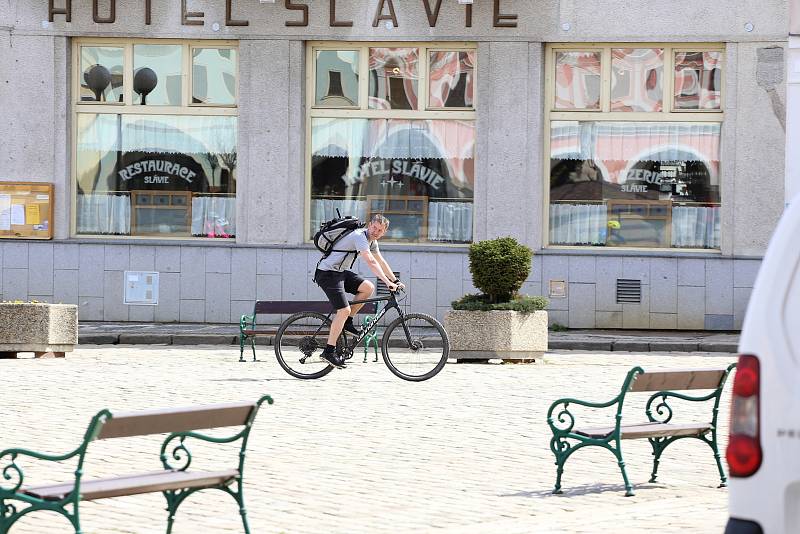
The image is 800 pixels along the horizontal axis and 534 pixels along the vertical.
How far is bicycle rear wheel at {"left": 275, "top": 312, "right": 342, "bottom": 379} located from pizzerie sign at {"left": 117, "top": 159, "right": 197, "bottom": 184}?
787 centimetres

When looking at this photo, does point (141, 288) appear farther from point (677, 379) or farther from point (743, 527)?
point (743, 527)

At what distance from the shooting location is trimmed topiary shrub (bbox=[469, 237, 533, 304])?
17234 millimetres

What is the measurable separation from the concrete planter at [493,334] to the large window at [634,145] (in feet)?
17.7

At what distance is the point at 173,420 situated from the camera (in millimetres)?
6086

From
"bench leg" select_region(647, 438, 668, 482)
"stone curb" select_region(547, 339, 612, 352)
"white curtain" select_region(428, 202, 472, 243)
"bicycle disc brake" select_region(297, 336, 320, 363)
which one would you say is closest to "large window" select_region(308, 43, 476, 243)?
"white curtain" select_region(428, 202, 472, 243)

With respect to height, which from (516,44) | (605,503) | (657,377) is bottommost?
(605,503)

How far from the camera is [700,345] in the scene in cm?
1950

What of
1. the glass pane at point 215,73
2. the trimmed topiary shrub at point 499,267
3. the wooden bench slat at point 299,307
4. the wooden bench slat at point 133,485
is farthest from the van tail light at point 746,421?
the glass pane at point 215,73

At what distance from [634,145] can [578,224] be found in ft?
4.63

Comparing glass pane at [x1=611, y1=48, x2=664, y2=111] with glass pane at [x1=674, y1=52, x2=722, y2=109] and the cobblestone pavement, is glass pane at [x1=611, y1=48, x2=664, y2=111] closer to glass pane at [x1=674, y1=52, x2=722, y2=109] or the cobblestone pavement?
glass pane at [x1=674, y1=52, x2=722, y2=109]

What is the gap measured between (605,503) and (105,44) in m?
16.3

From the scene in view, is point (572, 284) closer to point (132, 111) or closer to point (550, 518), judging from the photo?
point (132, 111)

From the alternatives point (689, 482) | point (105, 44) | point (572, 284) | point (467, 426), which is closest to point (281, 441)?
point (467, 426)

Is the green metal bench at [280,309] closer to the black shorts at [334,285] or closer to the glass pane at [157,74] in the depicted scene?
the black shorts at [334,285]
